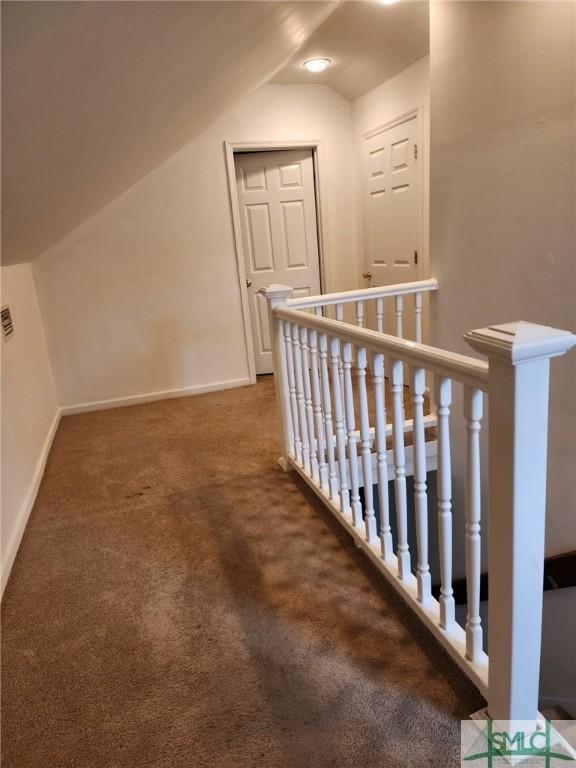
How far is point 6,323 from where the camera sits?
2502mm

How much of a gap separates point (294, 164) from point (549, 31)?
2376mm

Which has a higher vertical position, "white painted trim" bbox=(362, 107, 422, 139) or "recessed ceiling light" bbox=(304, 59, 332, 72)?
"recessed ceiling light" bbox=(304, 59, 332, 72)

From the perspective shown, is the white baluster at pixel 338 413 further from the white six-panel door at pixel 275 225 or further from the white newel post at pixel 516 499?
the white six-panel door at pixel 275 225

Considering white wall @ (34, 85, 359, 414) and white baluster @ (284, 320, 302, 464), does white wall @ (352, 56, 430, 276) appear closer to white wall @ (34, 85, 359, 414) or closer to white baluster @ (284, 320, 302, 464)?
white wall @ (34, 85, 359, 414)

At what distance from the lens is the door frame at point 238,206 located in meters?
3.71

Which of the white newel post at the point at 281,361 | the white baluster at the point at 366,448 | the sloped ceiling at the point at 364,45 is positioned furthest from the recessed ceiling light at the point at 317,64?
the white baluster at the point at 366,448

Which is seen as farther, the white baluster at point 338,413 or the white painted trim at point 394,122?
the white painted trim at point 394,122

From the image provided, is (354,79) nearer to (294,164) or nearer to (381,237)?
(294,164)

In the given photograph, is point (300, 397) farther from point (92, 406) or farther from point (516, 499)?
point (92, 406)

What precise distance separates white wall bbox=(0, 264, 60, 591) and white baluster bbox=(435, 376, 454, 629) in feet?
4.97

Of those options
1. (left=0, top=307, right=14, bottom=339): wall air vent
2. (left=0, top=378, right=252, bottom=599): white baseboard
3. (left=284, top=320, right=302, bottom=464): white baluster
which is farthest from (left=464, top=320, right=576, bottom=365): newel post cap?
(left=0, top=307, right=14, bottom=339): wall air vent

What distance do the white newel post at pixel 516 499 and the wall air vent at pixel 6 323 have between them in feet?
7.53

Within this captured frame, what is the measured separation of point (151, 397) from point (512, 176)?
9.40ft

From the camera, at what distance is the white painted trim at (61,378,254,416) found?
3758 millimetres
